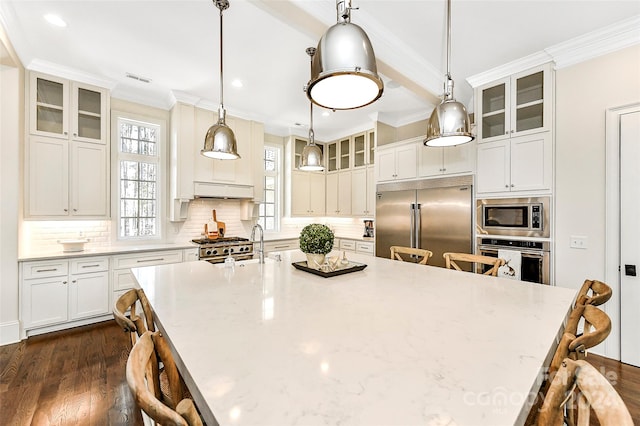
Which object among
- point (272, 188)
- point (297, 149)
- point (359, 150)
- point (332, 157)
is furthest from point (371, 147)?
point (272, 188)

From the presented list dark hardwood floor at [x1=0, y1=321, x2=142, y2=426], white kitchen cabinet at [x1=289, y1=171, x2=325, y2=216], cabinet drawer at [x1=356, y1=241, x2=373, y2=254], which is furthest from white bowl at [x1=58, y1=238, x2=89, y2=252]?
cabinet drawer at [x1=356, y1=241, x2=373, y2=254]

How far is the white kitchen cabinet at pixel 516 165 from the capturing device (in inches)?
112

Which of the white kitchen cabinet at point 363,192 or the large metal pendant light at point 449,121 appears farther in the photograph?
the white kitchen cabinet at point 363,192

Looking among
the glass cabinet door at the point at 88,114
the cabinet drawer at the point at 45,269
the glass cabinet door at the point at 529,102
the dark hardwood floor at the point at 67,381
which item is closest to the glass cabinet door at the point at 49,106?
the glass cabinet door at the point at 88,114

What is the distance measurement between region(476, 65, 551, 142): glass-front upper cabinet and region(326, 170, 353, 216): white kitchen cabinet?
2.44 meters

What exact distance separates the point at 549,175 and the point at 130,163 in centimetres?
502

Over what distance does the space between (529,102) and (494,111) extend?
0.33 meters

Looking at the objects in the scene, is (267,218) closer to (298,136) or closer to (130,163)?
(298,136)

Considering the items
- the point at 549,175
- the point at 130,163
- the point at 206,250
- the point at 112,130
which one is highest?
the point at 112,130

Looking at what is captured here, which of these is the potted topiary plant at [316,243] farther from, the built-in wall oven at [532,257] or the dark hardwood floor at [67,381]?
the built-in wall oven at [532,257]

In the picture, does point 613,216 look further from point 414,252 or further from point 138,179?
point 138,179

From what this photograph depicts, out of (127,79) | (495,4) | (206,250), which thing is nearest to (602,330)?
(495,4)

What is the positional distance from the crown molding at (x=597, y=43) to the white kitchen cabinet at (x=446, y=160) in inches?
41.4

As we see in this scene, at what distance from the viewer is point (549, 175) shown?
2.81 metres
